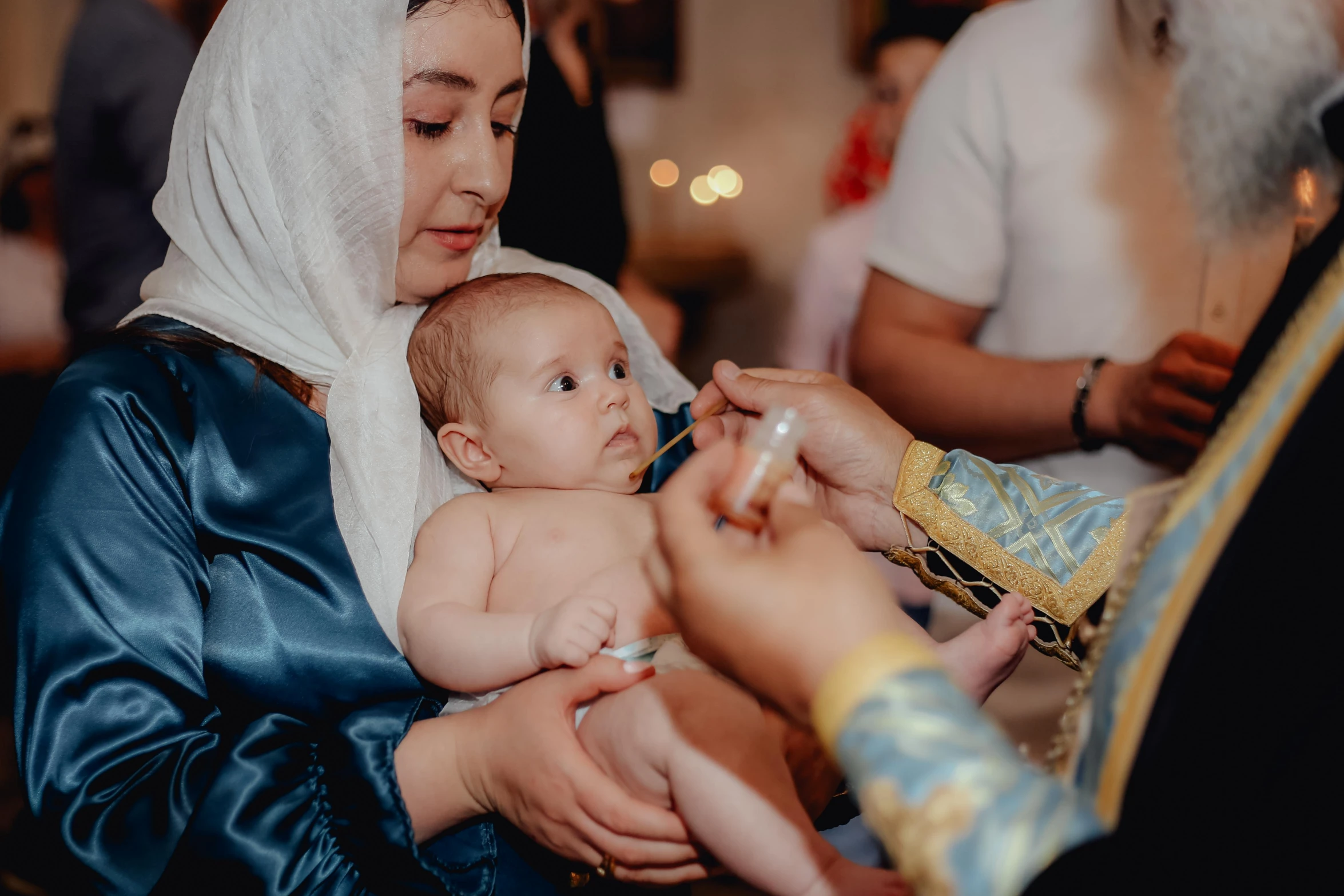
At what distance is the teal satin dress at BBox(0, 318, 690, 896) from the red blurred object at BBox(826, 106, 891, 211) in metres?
3.36

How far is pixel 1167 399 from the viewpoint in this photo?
64.7 inches

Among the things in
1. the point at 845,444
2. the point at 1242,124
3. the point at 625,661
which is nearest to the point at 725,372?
the point at 845,444

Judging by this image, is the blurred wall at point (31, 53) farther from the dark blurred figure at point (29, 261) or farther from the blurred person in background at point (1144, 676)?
the blurred person in background at point (1144, 676)

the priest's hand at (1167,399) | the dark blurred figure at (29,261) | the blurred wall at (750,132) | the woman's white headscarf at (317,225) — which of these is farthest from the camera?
the blurred wall at (750,132)

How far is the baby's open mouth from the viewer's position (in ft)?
4.38

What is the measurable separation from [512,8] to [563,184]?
86 cm

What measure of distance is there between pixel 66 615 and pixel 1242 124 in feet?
5.16

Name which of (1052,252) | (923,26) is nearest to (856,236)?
(923,26)

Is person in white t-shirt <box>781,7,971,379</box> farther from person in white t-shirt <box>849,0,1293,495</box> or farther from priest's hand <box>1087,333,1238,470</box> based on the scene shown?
priest's hand <box>1087,333,1238,470</box>

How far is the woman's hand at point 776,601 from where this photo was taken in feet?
2.30

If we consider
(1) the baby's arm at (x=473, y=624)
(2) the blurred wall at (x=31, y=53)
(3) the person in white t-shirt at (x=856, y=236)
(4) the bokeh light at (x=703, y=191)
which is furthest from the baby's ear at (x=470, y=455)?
(4) the bokeh light at (x=703, y=191)

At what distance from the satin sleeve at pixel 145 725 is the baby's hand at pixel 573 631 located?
0.69 ft

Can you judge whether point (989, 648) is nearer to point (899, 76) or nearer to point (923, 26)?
point (899, 76)

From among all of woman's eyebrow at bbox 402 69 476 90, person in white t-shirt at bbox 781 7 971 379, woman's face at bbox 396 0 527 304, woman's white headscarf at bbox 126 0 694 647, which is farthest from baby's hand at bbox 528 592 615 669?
person in white t-shirt at bbox 781 7 971 379
